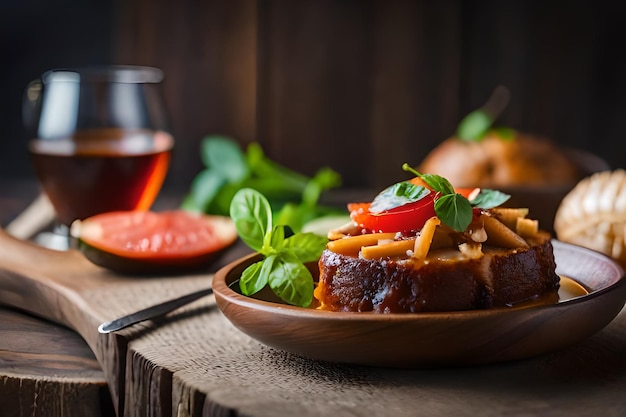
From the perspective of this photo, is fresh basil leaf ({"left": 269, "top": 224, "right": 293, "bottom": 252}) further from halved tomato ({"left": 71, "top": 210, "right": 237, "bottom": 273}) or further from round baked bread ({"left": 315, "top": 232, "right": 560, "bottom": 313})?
halved tomato ({"left": 71, "top": 210, "right": 237, "bottom": 273})

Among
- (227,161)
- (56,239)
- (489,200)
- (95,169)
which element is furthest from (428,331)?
(227,161)

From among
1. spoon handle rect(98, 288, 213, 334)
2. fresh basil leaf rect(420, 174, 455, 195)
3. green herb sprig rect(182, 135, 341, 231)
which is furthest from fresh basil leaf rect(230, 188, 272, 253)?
green herb sprig rect(182, 135, 341, 231)

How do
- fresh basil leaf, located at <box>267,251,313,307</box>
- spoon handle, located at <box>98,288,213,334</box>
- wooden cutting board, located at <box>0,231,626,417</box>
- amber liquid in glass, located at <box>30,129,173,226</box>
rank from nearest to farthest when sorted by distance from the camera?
1. wooden cutting board, located at <box>0,231,626,417</box>
2. fresh basil leaf, located at <box>267,251,313,307</box>
3. spoon handle, located at <box>98,288,213,334</box>
4. amber liquid in glass, located at <box>30,129,173,226</box>

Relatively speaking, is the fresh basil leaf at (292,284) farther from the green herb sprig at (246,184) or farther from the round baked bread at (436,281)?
the green herb sprig at (246,184)

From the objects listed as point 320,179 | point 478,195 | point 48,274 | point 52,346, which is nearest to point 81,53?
point 320,179

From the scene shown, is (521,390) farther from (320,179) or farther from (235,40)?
(235,40)

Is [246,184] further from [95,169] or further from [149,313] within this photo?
[149,313]
